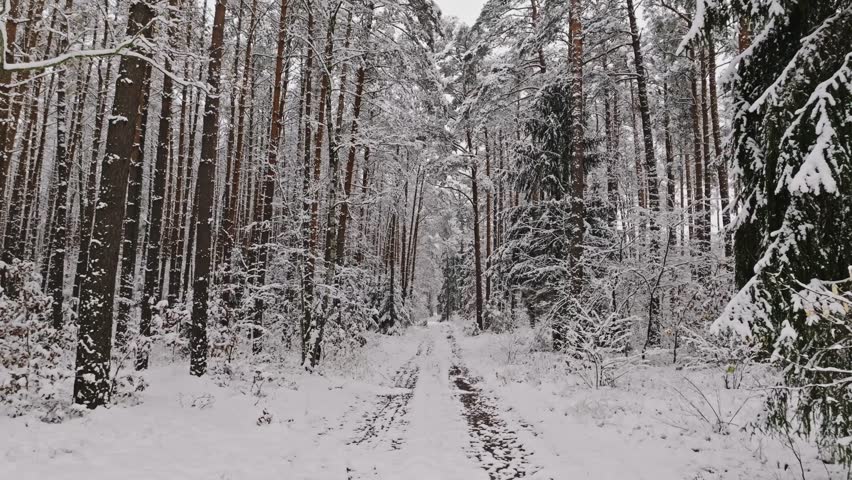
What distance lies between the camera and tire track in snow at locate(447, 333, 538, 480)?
17.0ft

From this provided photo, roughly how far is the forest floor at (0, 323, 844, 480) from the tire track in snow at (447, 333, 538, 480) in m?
0.03

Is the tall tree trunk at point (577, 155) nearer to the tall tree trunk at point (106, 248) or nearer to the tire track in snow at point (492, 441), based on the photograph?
the tire track in snow at point (492, 441)

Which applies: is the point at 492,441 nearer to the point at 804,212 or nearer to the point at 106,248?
the point at 804,212

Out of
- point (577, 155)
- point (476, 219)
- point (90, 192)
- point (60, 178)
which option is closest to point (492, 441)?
point (577, 155)

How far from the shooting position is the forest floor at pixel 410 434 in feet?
16.1

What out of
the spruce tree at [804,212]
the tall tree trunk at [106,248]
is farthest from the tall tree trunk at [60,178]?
the spruce tree at [804,212]

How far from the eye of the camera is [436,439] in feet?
20.8

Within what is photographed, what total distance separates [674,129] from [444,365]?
53.3ft

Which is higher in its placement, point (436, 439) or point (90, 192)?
point (90, 192)

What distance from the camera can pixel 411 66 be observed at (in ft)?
47.0

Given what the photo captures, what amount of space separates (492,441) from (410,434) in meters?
1.26

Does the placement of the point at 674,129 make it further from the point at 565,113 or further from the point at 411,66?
the point at 411,66

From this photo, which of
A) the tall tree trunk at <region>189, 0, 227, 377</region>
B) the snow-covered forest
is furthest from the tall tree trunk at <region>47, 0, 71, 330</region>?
the tall tree trunk at <region>189, 0, 227, 377</region>

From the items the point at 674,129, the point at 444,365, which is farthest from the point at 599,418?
the point at 674,129
